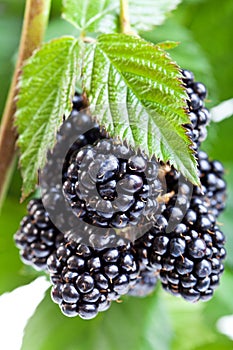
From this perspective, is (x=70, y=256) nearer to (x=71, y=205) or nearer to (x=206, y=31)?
(x=71, y=205)

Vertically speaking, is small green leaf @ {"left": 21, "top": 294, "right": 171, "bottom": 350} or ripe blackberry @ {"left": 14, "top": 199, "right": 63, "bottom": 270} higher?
ripe blackberry @ {"left": 14, "top": 199, "right": 63, "bottom": 270}

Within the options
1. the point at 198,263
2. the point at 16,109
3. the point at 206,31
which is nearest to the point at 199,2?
the point at 206,31

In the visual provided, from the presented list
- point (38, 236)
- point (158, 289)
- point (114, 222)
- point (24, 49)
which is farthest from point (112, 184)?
point (158, 289)

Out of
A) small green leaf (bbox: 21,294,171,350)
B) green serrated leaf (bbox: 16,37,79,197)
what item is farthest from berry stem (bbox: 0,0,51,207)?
small green leaf (bbox: 21,294,171,350)

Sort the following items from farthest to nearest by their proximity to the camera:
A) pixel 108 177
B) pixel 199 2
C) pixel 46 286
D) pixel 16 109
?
pixel 199 2 < pixel 46 286 < pixel 16 109 < pixel 108 177

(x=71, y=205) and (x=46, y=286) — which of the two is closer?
(x=71, y=205)

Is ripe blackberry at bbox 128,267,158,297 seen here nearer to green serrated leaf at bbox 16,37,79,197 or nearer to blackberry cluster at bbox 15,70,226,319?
blackberry cluster at bbox 15,70,226,319
